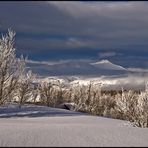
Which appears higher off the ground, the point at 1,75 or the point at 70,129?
the point at 1,75

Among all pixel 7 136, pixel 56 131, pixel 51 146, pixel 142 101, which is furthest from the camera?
pixel 142 101

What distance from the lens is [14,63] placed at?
18453 millimetres

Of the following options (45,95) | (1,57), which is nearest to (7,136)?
(1,57)

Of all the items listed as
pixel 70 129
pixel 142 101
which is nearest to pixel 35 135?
pixel 70 129

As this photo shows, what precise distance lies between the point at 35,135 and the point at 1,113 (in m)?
7.28

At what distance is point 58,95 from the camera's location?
36656 millimetres

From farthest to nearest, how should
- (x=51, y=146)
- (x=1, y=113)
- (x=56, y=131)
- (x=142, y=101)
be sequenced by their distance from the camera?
(x=1, y=113) < (x=142, y=101) < (x=56, y=131) < (x=51, y=146)

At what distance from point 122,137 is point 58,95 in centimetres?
2841

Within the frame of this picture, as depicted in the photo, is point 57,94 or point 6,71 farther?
point 57,94

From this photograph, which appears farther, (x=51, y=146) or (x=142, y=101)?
(x=142, y=101)

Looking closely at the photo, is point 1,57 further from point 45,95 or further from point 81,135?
point 45,95

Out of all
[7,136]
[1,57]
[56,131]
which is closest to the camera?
[7,136]

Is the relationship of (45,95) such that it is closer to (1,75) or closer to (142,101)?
(1,75)

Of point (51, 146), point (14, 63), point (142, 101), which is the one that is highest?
point (14, 63)
